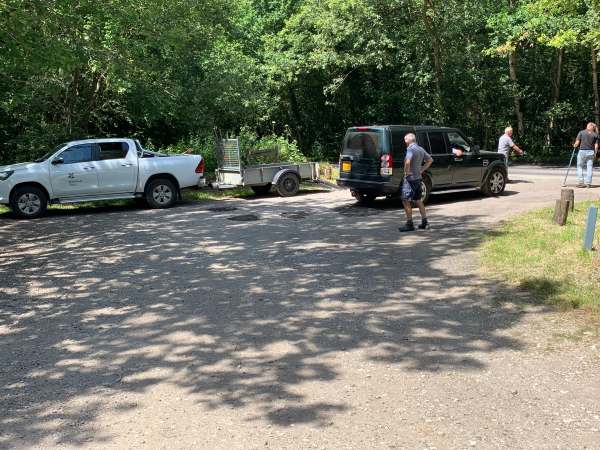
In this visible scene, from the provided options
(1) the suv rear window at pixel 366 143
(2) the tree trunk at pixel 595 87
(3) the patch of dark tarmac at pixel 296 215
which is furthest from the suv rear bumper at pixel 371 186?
(2) the tree trunk at pixel 595 87

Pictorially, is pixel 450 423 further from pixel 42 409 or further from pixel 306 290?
pixel 306 290

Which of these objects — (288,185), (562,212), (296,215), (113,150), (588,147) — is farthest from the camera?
(288,185)

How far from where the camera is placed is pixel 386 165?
13562 millimetres

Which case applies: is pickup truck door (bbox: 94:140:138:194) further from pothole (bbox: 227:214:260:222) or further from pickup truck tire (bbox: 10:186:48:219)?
pothole (bbox: 227:214:260:222)

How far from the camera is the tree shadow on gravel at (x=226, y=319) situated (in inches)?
176

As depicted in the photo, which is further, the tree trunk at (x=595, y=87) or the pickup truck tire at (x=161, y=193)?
the tree trunk at (x=595, y=87)

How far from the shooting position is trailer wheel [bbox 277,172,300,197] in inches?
669

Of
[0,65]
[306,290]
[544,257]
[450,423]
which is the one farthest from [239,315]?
[0,65]

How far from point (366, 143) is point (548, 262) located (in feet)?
22.3

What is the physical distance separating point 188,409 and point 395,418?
4.64ft

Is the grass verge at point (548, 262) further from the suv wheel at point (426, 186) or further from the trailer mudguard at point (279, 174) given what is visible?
the trailer mudguard at point (279, 174)

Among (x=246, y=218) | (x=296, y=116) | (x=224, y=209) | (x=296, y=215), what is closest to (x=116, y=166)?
(x=224, y=209)

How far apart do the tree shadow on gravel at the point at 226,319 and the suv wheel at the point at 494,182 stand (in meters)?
5.48

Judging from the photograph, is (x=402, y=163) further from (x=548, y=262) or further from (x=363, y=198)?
(x=548, y=262)
